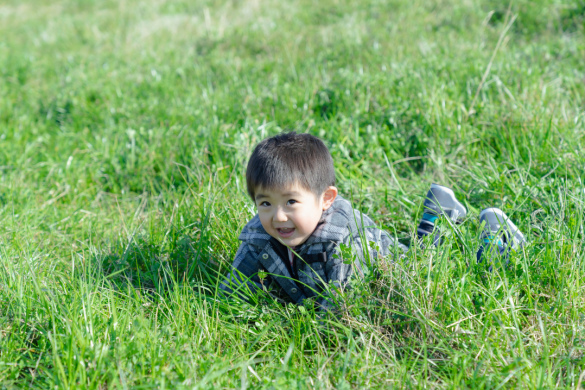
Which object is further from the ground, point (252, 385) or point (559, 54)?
point (559, 54)

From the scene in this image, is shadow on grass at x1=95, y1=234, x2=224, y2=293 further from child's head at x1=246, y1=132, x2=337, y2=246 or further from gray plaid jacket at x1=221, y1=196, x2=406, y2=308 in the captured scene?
child's head at x1=246, y1=132, x2=337, y2=246

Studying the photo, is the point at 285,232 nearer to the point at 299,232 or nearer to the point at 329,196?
the point at 299,232

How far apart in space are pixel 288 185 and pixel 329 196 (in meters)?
0.39

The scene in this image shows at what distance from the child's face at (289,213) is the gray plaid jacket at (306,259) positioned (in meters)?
0.10

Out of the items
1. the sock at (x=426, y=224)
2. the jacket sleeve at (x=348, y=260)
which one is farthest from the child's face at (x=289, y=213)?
the sock at (x=426, y=224)

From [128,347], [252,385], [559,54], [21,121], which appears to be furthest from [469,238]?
[21,121]

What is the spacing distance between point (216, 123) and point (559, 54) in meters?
3.91

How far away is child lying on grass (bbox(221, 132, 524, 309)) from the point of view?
2752 millimetres

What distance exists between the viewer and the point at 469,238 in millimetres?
2848

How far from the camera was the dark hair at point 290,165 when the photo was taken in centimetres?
274

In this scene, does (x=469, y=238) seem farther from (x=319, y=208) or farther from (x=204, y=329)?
(x=204, y=329)

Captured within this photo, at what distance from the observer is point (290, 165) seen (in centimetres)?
276

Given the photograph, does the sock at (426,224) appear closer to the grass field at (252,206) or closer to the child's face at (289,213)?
the grass field at (252,206)

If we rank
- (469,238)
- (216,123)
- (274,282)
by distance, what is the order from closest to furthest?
(469,238)
(274,282)
(216,123)
